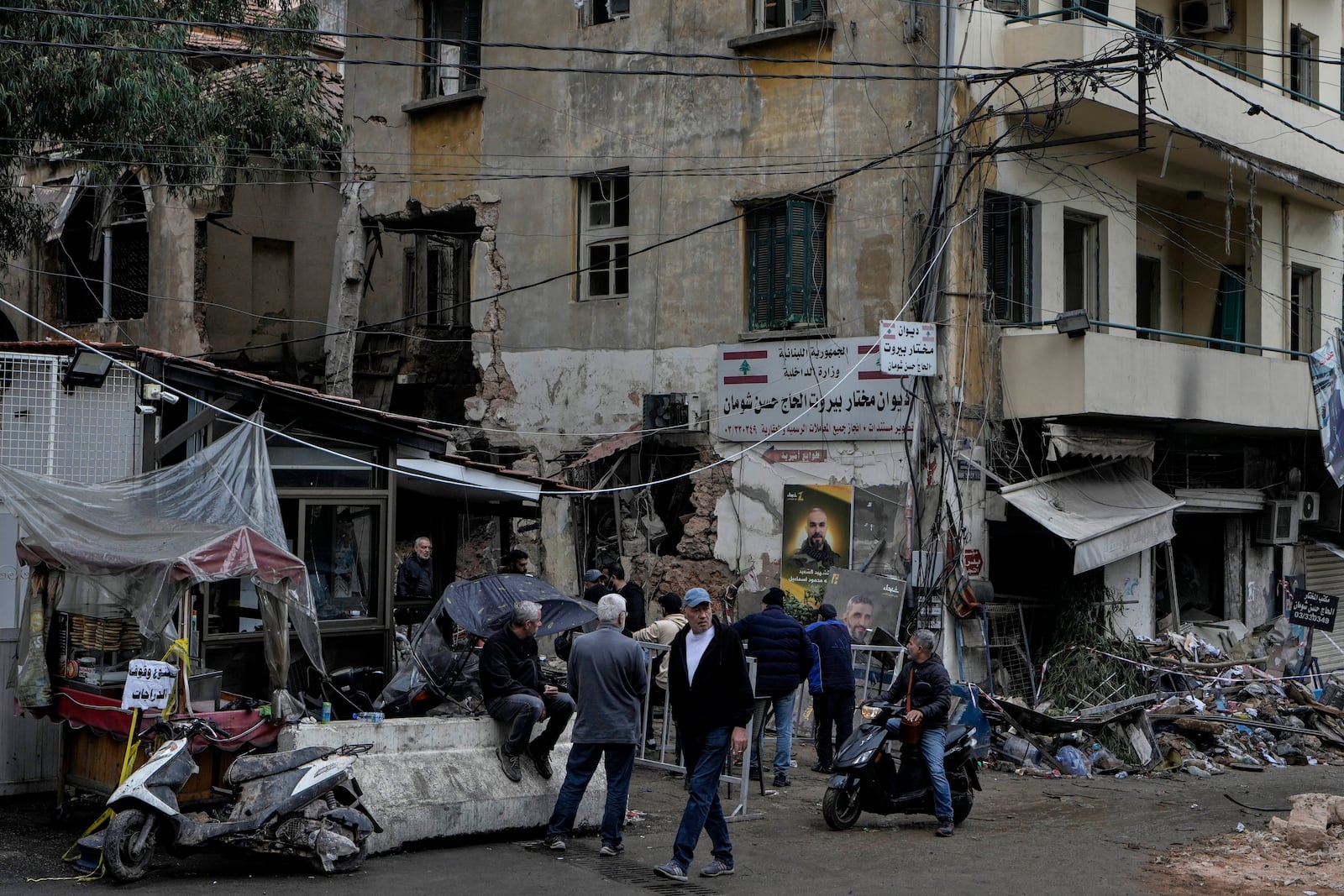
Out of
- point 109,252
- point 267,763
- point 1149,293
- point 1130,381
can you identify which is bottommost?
point 267,763

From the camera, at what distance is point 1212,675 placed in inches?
655

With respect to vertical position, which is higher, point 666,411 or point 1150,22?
point 1150,22

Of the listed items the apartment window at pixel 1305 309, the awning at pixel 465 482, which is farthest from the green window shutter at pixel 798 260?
the apartment window at pixel 1305 309

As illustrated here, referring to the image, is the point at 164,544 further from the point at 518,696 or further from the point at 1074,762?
the point at 1074,762

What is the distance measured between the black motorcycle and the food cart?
3.98 m

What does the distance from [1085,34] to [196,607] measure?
1115cm

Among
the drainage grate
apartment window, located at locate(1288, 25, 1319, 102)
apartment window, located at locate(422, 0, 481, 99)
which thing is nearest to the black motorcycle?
the drainage grate

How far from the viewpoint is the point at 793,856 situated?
989cm

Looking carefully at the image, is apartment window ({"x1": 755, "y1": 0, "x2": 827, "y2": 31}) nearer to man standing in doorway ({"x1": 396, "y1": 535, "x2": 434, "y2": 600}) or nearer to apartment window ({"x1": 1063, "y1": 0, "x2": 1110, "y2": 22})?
apartment window ({"x1": 1063, "y1": 0, "x2": 1110, "y2": 22})

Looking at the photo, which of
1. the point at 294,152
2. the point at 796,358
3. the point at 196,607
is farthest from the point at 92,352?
the point at 796,358

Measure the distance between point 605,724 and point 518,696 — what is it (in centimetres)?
106

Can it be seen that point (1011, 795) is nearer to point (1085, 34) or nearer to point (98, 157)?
point (1085, 34)

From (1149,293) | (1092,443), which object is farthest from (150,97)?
(1149,293)

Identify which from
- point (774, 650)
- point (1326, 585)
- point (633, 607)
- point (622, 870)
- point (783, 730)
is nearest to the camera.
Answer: point (622, 870)
